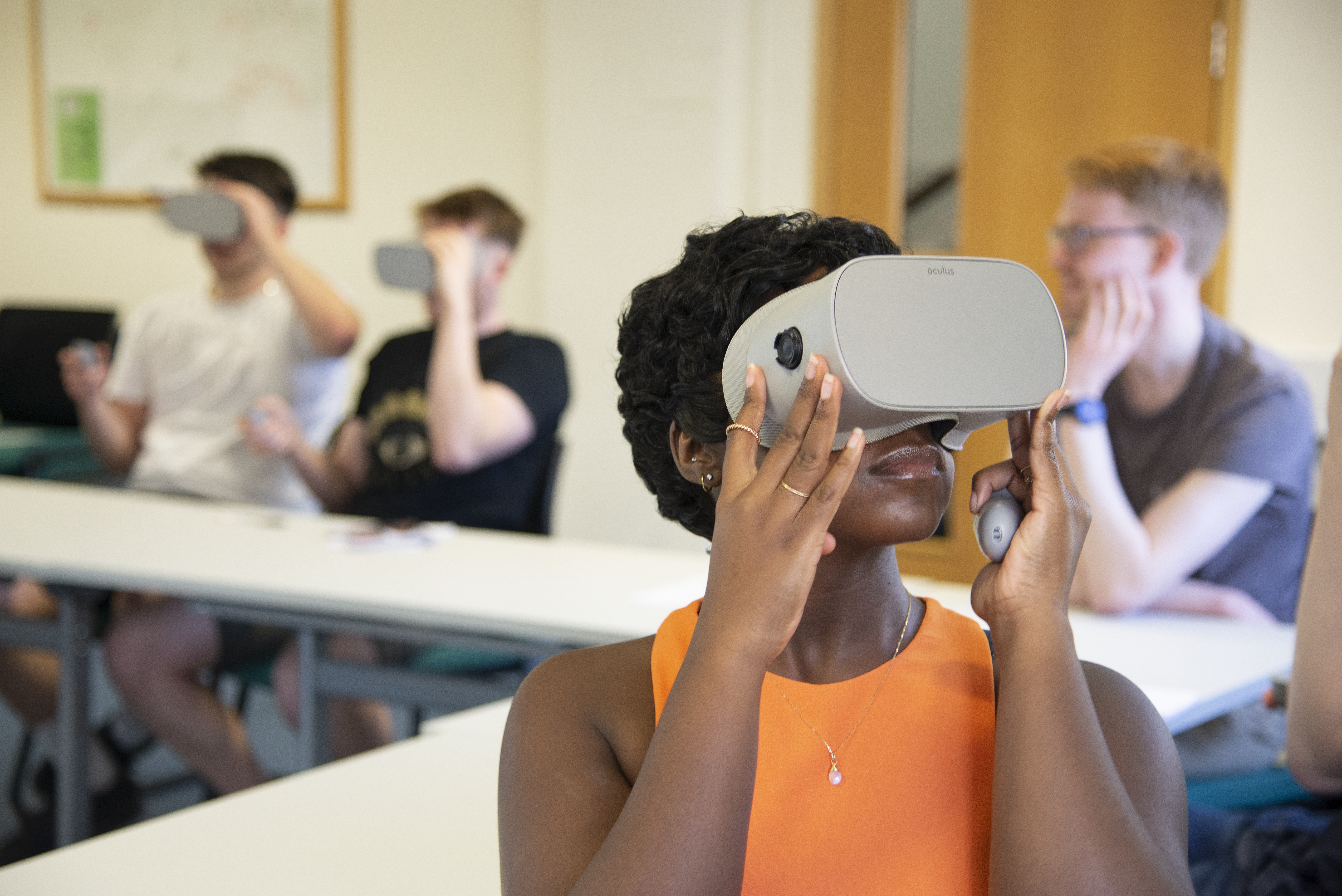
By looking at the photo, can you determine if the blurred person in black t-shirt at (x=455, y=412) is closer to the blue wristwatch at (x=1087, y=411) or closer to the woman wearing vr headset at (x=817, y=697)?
the blue wristwatch at (x=1087, y=411)

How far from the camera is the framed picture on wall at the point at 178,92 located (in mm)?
4844

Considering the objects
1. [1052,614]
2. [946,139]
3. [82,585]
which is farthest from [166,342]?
[1052,614]

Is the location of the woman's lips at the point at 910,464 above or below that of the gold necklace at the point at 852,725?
above

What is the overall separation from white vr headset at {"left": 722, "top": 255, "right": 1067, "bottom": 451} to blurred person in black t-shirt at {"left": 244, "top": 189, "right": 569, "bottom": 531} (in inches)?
80.4

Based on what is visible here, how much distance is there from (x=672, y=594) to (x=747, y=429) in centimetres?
124

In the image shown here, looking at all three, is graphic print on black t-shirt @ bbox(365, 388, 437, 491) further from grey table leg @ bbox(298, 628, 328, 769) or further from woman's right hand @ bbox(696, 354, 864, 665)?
woman's right hand @ bbox(696, 354, 864, 665)

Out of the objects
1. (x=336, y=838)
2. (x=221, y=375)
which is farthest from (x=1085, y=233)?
(x=221, y=375)

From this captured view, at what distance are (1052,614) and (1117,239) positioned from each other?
149 cm

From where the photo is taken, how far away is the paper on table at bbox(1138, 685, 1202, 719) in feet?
4.96

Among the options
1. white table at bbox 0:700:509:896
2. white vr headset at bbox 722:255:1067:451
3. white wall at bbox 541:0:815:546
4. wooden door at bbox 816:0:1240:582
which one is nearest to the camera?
→ white vr headset at bbox 722:255:1067:451

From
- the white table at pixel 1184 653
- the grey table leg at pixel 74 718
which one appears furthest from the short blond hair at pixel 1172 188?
the grey table leg at pixel 74 718

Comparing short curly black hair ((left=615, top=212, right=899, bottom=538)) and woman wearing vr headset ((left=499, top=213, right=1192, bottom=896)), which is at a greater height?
short curly black hair ((left=615, top=212, right=899, bottom=538))

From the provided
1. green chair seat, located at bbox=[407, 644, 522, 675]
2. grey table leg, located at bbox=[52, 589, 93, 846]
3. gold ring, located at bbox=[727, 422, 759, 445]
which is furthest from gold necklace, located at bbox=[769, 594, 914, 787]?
grey table leg, located at bbox=[52, 589, 93, 846]

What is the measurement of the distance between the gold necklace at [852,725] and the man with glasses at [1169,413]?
106cm
